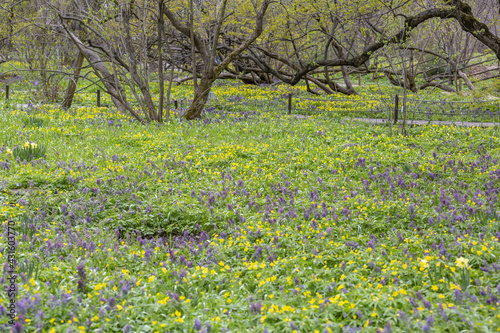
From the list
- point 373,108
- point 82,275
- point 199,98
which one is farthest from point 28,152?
point 373,108

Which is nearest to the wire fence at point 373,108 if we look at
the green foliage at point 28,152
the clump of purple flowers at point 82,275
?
the green foliage at point 28,152

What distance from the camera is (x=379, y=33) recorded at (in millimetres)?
13320

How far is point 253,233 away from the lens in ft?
17.1

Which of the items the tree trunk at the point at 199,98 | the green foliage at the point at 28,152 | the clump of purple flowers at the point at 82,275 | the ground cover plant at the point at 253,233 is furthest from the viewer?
the tree trunk at the point at 199,98

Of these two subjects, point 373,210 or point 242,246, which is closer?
point 242,246

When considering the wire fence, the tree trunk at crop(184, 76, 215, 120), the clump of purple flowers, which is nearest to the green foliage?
the clump of purple flowers

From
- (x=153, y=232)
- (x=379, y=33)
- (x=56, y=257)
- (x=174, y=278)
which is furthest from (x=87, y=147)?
(x=379, y=33)

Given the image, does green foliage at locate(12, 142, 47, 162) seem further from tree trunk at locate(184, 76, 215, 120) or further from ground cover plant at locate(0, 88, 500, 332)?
tree trunk at locate(184, 76, 215, 120)

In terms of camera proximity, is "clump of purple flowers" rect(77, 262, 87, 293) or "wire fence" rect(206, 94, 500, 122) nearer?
"clump of purple flowers" rect(77, 262, 87, 293)

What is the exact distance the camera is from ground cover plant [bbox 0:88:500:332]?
3.40 m

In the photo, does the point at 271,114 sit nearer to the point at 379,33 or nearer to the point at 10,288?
the point at 379,33

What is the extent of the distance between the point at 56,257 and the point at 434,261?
3796 mm

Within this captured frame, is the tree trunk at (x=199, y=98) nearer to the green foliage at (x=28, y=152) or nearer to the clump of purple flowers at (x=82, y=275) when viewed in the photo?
the green foliage at (x=28, y=152)

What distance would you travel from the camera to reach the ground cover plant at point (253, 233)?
340 cm
